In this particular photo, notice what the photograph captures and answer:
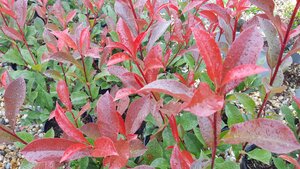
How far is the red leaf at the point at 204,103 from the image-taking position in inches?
18.8

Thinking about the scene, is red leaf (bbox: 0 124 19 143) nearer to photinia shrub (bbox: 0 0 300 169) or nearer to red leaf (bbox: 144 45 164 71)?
photinia shrub (bbox: 0 0 300 169)

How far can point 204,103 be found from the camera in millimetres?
490

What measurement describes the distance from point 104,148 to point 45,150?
14 centimetres

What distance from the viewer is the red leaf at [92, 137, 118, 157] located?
0.68 meters

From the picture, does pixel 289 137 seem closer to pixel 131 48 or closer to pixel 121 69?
pixel 131 48

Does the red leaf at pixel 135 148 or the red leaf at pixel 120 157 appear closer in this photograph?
the red leaf at pixel 120 157

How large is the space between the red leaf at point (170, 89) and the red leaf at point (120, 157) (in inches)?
9.2

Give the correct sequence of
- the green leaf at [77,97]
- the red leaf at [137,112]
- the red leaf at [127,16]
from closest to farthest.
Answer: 1. the red leaf at [137,112]
2. the red leaf at [127,16]
3. the green leaf at [77,97]

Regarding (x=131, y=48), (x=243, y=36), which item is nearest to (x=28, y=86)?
(x=131, y=48)

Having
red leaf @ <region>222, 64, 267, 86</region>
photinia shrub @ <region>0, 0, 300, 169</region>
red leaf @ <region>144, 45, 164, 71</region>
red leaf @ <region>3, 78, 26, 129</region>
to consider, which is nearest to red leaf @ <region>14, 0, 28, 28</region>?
photinia shrub @ <region>0, 0, 300, 169</region>

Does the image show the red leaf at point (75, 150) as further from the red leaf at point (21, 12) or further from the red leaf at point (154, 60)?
the red leaf at point (21, 12)

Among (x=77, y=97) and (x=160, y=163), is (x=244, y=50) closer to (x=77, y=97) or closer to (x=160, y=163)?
(x=160, y=163)

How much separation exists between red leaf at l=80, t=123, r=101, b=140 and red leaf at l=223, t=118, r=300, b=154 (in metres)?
0.33

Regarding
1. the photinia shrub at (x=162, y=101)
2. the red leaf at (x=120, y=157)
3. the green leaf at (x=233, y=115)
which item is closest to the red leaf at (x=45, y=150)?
the photinia shrub at (x=162, y=101)
